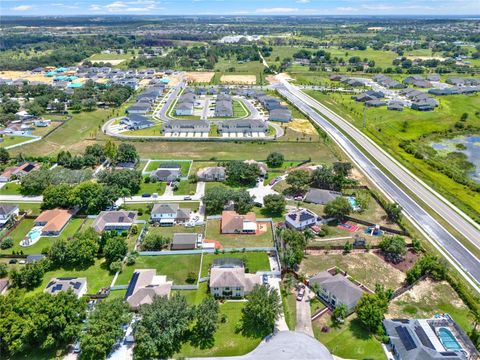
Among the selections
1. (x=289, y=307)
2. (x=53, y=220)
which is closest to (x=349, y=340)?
(x=289, y=307)

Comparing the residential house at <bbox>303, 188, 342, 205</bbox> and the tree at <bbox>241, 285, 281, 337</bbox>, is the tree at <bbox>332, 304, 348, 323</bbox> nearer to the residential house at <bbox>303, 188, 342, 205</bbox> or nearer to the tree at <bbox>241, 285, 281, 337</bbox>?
the tree at <bbox>241, 285, 281, 337</bbox>

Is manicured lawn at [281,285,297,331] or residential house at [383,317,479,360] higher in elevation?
residential house at [383,317,479,360]

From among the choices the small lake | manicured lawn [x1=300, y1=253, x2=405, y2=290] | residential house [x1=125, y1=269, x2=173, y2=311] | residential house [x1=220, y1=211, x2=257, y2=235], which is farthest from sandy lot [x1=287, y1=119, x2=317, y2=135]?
residential house [x1=125, y1=269, x2=173, y2=311]

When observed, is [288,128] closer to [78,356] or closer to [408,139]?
[408,139]

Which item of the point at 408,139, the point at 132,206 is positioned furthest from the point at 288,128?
the point at 132,206

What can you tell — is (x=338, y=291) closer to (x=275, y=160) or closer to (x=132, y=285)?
(x=132, y=285)
